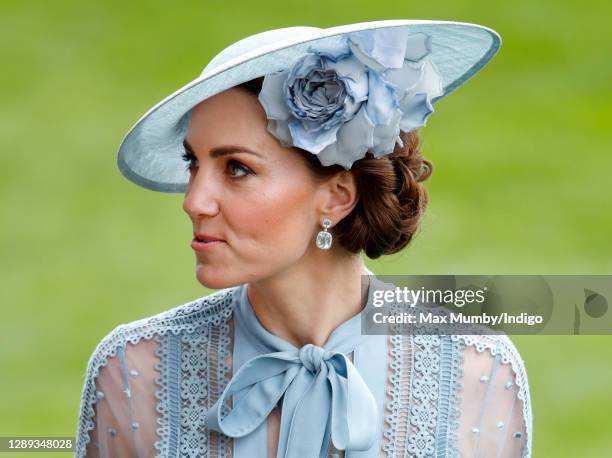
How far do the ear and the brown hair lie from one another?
0.6 inches

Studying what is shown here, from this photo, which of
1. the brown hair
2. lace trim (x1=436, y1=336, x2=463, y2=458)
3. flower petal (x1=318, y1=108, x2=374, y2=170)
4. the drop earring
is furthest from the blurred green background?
flower petal (x1=318, y1=108, x2=374, y2=170)

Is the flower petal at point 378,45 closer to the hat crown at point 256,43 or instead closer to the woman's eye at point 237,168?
the hat crown at point 256,43

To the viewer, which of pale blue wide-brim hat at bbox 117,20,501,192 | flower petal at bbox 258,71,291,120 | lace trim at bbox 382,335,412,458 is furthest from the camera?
lace trim at bbox 382,335,412,458

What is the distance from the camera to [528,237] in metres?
7.95

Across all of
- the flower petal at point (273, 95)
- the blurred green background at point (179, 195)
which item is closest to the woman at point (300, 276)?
the flower petal at point (273, 95)

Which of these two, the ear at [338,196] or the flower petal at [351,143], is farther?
the ear at [338,196]

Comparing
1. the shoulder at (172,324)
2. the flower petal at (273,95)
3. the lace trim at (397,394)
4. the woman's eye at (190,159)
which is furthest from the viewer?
the shoulder at (172,324)

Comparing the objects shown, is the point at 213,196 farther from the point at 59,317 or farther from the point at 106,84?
the point at 106,84

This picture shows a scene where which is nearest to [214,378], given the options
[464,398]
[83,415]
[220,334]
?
[220,334]

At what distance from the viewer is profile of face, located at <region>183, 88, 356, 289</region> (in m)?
2.82

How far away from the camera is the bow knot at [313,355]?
9.77 feet

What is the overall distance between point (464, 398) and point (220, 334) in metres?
0.59

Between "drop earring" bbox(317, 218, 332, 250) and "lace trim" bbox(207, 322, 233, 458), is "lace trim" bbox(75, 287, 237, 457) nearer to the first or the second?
"lace trim" bbox(207, 322, 233, 458)

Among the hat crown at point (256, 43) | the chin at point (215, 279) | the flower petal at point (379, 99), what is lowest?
the chin at point (215, 279)
